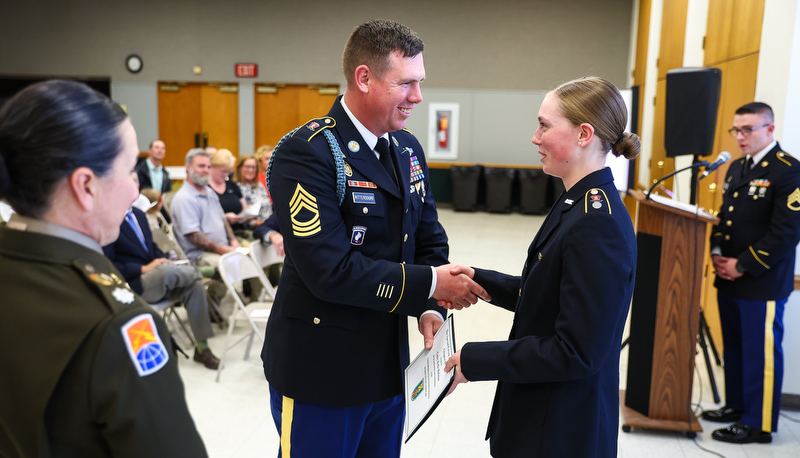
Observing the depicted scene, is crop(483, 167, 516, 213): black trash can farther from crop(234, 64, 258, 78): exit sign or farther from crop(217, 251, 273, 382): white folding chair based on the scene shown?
crop(217, 251, 273, 382): white folding chair

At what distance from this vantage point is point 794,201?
3186 millimetres

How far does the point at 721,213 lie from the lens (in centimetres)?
370

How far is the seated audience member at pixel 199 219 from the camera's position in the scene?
16.5 ft

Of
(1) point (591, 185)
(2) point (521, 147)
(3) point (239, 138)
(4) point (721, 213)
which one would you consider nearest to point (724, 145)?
(4) point (721, 213)

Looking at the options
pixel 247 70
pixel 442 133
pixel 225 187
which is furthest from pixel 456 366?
pixel 247 70

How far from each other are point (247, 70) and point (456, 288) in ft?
41.1

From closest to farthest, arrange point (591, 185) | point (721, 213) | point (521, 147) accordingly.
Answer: point (591, 185) → point (721, 213) → point (521, 147)

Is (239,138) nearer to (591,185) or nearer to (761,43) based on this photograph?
(761,43)

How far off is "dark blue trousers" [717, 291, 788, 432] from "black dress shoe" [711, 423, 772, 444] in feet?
0.11

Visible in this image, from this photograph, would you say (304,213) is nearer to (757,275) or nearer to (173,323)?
(757,275)

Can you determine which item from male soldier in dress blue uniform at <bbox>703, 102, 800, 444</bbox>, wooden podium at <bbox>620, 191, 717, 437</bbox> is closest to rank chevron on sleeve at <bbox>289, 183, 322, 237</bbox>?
Result: wooden podium at <bbox>620, 191, 717, 437</bbox>

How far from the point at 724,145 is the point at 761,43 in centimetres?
96

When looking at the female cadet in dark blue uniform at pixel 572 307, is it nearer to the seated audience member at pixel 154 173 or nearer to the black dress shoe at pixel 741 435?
the black dress shoe at pixel 741 435

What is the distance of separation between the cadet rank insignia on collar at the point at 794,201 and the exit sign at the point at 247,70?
38.8 feet
